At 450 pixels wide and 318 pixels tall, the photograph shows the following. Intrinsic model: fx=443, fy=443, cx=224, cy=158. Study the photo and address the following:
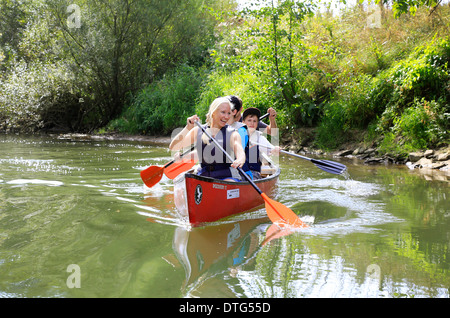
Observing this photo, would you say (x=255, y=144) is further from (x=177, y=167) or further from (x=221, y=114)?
(x=221, y=114)

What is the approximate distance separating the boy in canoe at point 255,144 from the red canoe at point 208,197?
1.08 metres

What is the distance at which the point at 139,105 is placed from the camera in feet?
54.5

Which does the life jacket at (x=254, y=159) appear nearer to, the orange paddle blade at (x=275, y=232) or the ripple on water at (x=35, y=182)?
the orange paddle blade at (x=275, y=232)

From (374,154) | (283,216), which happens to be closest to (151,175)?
(283,216)

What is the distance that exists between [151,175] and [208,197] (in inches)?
85.1

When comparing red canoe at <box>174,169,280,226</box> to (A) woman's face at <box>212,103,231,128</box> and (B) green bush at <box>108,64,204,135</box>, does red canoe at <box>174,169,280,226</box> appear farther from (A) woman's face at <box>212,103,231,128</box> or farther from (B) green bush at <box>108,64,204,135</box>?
(B) green bush at <box>108,64,204,135</box>

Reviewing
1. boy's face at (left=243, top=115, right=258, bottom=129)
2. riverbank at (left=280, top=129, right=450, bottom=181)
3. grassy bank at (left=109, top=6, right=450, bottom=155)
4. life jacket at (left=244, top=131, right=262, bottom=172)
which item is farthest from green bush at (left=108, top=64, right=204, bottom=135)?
life jacket at (left=244, top=131, right=262, bottom=172)

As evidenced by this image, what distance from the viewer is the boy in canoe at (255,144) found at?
19.3ft

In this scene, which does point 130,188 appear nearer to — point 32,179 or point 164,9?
point 32,179

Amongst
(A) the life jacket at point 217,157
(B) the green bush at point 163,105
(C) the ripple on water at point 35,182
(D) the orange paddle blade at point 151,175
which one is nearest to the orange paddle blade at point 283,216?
(A) the life jacket at point 217,157

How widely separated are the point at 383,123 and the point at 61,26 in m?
12.1

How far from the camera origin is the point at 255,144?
5.93 m

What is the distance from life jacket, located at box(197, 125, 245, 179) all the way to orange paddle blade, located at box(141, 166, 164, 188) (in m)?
1.49
